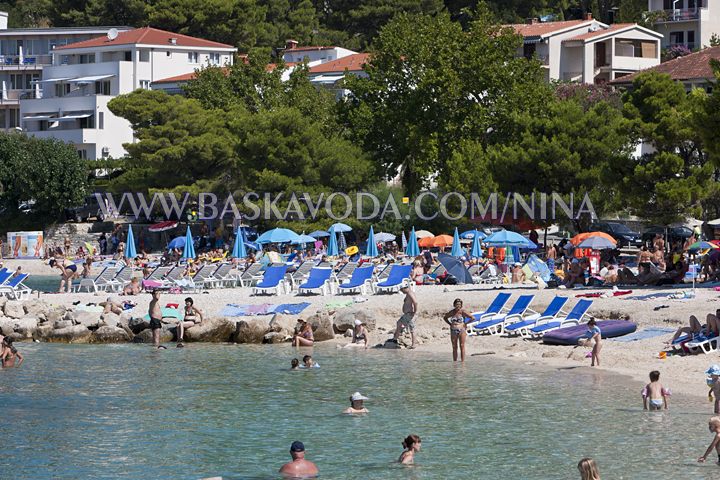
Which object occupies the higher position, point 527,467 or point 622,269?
point 622,269

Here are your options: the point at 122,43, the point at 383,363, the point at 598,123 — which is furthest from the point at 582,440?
the point at 122,43

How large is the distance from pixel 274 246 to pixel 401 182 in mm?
11708

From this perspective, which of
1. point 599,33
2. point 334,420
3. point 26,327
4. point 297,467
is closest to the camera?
point 297,467

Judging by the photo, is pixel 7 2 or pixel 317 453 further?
pixel 7 2

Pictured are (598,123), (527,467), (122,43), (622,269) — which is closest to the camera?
(527,467)

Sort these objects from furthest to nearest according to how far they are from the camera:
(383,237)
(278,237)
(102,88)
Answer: (102,88) < (383,237) < (278,237)

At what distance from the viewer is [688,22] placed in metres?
81.6

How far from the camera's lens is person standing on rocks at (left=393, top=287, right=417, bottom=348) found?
2770cm

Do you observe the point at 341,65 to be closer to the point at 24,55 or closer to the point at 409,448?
the point at 24,55

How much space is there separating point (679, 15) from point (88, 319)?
5899cm

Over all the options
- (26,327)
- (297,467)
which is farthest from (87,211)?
(297,467)

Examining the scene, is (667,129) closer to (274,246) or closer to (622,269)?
(622,269)

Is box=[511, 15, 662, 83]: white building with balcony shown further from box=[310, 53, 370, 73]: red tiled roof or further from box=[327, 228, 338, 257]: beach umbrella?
box=[327, 228, 338, 257]: beach umbrella

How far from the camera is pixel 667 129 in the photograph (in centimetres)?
4050
